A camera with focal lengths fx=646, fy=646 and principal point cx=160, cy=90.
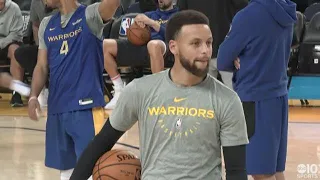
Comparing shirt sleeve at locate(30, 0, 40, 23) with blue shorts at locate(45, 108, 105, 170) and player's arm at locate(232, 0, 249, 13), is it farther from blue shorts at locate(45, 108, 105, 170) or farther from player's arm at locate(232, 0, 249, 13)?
blue shorts at locate(45, 108, 105, 170)

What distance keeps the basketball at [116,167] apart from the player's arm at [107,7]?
57.2 inches

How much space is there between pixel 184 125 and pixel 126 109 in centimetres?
32

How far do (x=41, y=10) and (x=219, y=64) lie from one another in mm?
6648

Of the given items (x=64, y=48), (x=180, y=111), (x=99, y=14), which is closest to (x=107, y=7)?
(x=99, y=14)

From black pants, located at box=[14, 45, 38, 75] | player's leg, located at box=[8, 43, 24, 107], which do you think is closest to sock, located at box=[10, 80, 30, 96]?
black pants, located at box=[14, 45, 38, 75]

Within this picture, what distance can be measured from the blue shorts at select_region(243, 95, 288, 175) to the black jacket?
2.65 meters

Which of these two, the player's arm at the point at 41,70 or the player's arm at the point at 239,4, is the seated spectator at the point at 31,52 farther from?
the player's arm at the point at 41,70

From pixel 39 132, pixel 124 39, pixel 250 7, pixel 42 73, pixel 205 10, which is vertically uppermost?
pixel 250 7

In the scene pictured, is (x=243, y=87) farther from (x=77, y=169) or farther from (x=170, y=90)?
(x=77, y=169)

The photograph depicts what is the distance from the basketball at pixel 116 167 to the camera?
315cm

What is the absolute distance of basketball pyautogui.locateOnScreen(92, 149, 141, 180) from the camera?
3152 millimetres

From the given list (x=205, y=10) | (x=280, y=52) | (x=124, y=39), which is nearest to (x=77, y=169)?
(x=280, y=52)

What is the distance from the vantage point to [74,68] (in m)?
4.57

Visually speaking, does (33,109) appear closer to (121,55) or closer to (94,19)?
(94,19)
